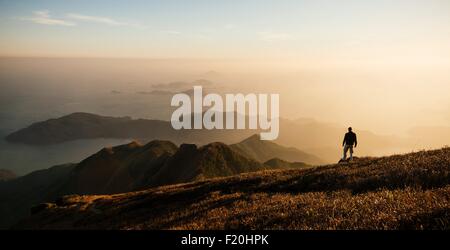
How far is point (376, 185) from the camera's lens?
63.9 ft

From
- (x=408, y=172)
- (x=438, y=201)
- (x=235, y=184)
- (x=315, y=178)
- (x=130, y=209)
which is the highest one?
(x=438, y=201)

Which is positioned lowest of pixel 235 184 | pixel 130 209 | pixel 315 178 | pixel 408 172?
pixel 130 209

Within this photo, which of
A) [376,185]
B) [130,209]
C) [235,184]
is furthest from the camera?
[130,209]

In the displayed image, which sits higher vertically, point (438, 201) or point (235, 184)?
point (438, 201)
